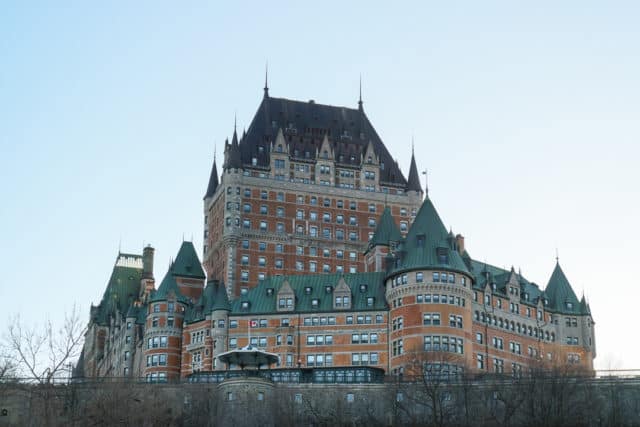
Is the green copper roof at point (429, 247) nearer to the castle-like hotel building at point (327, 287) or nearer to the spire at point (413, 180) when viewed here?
the castle-like hotel building at point (327, 287)

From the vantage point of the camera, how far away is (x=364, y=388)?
12050 centimetres

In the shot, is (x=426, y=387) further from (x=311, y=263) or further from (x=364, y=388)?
(x=311, y=263)

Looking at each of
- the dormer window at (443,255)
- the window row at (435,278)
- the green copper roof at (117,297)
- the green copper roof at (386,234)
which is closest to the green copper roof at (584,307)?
the window row at (435,278)

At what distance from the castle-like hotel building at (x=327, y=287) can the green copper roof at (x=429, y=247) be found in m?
0.18

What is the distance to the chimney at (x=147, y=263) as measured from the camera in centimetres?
19538

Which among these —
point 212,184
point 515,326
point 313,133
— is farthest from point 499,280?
point 212,184

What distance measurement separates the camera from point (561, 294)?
→ 15325 centimetres

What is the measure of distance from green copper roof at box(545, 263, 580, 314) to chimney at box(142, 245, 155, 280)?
2708 inches

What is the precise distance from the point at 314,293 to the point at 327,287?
1669 mm

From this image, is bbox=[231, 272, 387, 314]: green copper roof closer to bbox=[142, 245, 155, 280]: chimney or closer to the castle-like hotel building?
the castle-like hotel building

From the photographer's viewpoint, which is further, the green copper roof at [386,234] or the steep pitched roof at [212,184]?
the steep pitched roof at [212,184]

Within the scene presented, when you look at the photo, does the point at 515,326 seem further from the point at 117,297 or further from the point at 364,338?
the point at 117,297

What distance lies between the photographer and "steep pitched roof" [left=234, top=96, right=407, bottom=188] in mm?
174875

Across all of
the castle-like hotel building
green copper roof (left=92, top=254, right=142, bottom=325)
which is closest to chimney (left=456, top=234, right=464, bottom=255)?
the castle-like hotel building
